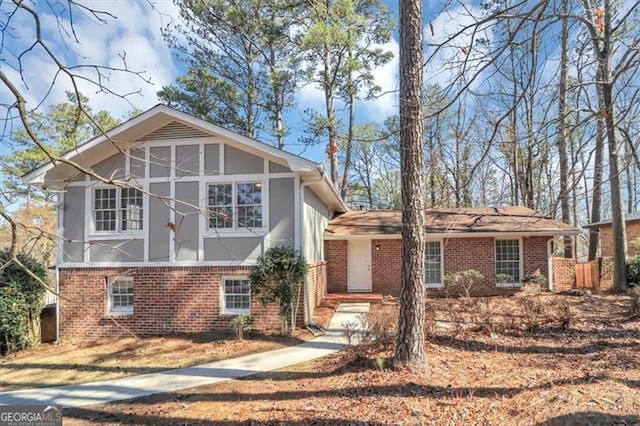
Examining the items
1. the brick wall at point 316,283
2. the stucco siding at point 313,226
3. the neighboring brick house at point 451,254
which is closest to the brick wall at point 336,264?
the neighboring brick house at point 451,254

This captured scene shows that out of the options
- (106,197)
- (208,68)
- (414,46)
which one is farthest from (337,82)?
(414,46)

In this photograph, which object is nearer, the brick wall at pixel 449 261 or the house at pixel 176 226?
the house at pixel 176 226

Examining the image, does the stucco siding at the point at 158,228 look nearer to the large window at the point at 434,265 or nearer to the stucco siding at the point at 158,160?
the stucco siding at the point at 158,160

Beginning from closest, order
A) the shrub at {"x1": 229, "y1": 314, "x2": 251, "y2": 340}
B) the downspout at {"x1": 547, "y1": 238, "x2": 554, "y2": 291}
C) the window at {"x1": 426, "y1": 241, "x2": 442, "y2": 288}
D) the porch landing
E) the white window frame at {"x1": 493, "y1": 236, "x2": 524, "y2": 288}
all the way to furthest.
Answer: the shrub at {"x1": 229, "y1": 314, "x2": 251, "y2": 340} < the porch landing < the downspout at {"x1": 547, "y1": 238, "x2": 554, "y2": 291} < the white window frame at {"x1": 493, "y1": 236, "x2": 524, "y2": 288} < the window at {"x1": 426, "y1": 241, "x2": 442, "y2": 288}

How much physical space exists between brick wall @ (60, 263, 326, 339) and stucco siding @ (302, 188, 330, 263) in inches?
75.9

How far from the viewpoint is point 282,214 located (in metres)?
9.62

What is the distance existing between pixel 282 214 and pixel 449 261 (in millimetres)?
7636

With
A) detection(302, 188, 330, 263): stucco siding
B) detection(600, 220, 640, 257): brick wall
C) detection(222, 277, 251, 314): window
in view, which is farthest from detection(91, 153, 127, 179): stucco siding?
detection(600, 220, 640, 257): brick wall

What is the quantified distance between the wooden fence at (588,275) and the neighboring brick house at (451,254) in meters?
2.34

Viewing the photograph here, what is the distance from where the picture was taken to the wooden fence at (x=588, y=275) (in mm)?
14859

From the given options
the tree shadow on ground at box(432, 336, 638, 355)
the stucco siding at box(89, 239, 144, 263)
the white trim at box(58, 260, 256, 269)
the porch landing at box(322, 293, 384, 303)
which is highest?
the stucco siding at box(89, 239, 144, 263)

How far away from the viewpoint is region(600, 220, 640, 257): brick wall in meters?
18.9

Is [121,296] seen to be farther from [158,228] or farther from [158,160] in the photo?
[158,160]

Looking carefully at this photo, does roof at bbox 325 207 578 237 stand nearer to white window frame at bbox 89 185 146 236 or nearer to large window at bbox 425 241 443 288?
large window at bbox 425 241 443 288
